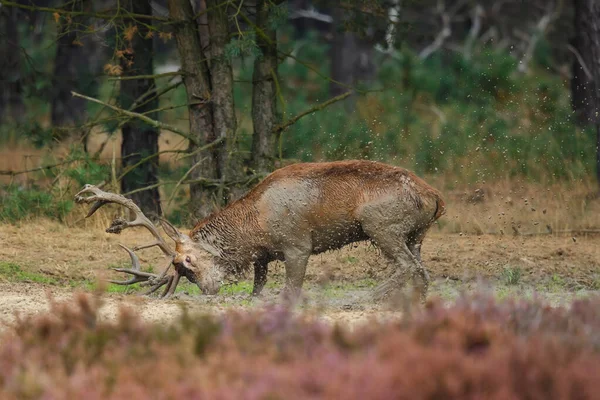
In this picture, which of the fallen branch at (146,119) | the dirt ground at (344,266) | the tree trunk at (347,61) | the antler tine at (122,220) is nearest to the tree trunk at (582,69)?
the dirt ground at (344,266)

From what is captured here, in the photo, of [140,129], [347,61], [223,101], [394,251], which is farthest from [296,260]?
→ [347,61]

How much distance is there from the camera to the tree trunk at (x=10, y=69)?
17.1 m

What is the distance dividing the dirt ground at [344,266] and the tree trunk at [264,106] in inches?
63.9

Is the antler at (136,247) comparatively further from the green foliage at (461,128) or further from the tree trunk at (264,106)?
the green foliage at (461,128)

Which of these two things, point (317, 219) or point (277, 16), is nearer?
point (317, 219)

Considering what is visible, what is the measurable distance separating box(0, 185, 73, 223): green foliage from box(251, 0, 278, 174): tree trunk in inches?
94.8

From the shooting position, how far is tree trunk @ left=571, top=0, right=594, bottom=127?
53.4ft

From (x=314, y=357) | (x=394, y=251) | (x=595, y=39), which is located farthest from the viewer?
(x=595, y=39)

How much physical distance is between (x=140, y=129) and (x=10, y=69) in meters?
3.78

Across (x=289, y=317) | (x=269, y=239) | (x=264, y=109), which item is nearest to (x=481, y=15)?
(x=264, y=109)

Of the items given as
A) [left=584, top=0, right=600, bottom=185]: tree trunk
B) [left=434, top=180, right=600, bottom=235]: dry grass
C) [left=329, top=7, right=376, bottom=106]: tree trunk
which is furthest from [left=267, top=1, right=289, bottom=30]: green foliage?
[left=329, top=7, right=376, bottom=106]: tree trunk

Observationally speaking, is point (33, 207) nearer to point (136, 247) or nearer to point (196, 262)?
point (136, 247)

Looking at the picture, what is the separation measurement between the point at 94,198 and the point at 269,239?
160 centimetres

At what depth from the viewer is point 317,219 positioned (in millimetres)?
9906
